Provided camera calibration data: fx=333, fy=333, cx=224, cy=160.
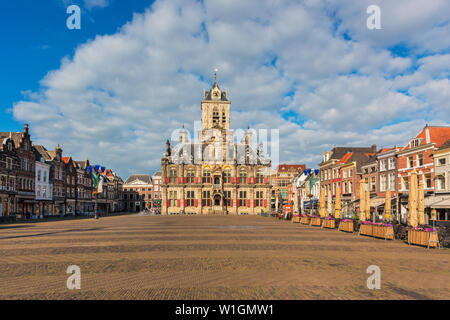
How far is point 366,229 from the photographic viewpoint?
22.2 meters

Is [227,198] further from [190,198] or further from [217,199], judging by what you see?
[190,198]

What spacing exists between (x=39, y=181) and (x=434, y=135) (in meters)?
53.0

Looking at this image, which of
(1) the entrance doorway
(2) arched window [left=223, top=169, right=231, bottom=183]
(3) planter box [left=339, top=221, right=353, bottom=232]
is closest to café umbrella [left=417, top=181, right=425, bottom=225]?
(3) planter box [left=339, top=221, right=353, bottom=232]

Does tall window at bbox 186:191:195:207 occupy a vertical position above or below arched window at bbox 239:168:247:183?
below

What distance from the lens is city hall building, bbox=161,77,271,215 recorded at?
64375 millimetres

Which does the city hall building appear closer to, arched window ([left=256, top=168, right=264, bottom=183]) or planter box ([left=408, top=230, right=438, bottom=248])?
arched window ([left=256, top=168, right=264, bottom=183])

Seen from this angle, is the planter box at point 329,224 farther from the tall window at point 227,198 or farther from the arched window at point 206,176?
the arched window at point 206,176

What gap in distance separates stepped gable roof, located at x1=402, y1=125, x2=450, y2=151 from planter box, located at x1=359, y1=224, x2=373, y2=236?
49.5 ft

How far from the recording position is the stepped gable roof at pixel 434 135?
3216cm

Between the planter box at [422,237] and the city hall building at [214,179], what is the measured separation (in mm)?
46199

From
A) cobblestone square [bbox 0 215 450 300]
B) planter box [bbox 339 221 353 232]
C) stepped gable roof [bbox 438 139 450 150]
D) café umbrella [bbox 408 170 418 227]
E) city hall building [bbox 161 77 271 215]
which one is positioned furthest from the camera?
city hall building [bbox 161 77 271 215]

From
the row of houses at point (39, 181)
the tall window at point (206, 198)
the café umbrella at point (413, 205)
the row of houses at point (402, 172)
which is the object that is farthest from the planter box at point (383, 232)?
the tall window at point (206, 198)
